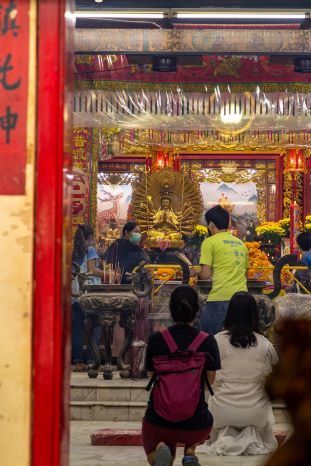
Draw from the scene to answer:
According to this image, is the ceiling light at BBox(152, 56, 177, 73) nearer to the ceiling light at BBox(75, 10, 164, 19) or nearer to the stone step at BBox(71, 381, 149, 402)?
the ceiling light at BBox(75, 10, 164, 19)

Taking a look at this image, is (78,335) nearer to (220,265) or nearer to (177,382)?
(220,265)

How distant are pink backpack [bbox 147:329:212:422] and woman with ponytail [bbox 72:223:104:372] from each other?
14.8 ft

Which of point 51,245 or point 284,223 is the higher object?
point 51,245

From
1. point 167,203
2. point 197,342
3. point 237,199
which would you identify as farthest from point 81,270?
point 237,199

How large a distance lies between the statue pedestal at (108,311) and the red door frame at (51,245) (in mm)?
6685

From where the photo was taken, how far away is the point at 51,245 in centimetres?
360

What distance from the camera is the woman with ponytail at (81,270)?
36.3 feet

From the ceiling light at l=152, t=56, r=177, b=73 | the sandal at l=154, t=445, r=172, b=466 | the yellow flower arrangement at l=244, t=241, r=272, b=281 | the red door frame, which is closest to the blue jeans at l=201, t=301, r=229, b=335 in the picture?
the yellow flower arrangement at l=244, t=241, r=272, b=281

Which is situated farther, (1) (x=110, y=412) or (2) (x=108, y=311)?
(2) (x=108, y=311)

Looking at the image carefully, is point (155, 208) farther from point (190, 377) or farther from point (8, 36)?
point (8, 36)

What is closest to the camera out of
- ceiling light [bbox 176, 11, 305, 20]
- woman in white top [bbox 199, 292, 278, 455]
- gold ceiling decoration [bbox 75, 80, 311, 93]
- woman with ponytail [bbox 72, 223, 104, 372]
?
woman in white top [bbox 199, 292, 278, 455]

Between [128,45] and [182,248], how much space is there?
22.4 ft

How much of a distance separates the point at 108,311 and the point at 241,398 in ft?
8.94

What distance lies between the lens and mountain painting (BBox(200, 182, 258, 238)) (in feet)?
60.8
